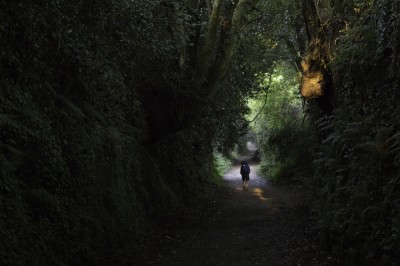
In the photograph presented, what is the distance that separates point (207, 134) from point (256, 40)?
531 cm

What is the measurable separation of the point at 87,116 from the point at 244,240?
16.8 feet

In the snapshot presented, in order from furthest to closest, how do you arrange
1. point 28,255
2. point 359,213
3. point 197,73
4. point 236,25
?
point 236,25 → point 197,73 → point 359,213 → point 28,255

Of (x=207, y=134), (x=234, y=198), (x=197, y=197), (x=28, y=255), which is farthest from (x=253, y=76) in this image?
(x=28, y=255)

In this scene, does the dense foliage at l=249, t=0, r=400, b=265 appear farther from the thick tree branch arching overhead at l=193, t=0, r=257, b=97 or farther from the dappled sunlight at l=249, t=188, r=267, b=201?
the dappled sunlight at l=249, t=188, r=267, b=201

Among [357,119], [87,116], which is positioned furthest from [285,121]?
[87,116]

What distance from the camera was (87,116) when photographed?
27.2ft

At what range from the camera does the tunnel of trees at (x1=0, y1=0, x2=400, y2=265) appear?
5959 mm

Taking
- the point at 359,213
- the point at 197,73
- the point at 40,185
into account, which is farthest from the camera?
the point at 197,73

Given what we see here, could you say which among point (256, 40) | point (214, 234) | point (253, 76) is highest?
point (256, 40)

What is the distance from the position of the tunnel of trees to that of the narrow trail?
0.75 meters

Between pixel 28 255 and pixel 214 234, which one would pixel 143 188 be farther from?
pixel 28 255

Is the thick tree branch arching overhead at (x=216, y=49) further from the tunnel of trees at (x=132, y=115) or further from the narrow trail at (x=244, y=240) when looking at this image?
the narrow trail at (x=244, y=240)

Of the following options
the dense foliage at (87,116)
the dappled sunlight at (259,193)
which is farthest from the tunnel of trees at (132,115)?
the dappled sunlight at (259,193)

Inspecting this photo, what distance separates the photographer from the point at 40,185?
6297 mm
